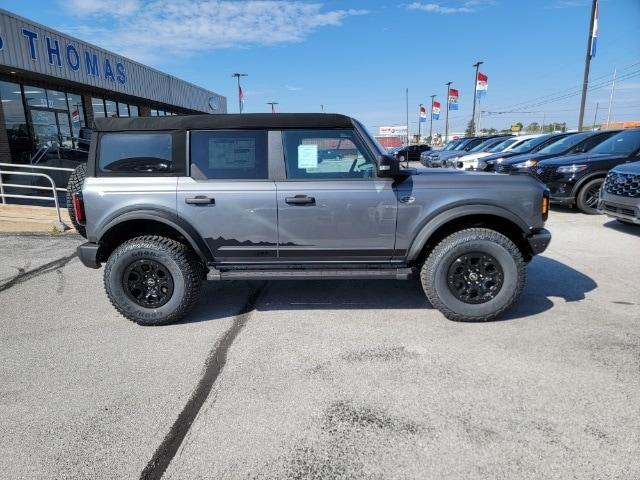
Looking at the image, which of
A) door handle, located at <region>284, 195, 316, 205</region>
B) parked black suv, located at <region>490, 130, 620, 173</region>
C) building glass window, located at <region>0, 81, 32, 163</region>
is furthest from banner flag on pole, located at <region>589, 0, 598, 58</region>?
building glass window, located at <region>0, 81, 32, 163</region>

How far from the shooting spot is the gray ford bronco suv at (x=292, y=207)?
363cm

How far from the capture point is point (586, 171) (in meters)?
8.23

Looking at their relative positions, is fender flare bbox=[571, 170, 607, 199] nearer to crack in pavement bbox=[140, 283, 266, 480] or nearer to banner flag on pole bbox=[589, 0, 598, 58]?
crack in pavement bbox=[140, 283, 266, 480]

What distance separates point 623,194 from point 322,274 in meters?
5.58

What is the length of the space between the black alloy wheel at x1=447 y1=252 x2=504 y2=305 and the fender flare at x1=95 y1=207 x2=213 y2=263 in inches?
91.2

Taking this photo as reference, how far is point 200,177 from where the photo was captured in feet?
12.1

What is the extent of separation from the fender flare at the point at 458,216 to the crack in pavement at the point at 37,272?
486 centimetres

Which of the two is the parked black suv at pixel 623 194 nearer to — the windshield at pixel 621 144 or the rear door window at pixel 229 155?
the windshield at pixel 621 144

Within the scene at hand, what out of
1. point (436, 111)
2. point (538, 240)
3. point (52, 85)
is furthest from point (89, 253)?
point (436, 111)

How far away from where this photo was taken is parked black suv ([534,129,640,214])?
8219mm

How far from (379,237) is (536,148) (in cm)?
1021

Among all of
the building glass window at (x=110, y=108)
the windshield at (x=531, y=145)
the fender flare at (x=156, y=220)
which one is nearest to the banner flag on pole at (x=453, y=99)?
the windshield at (x=531, y=145)

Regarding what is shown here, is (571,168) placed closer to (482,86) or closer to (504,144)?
(504,144)

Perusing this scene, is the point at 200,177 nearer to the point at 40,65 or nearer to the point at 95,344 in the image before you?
the point at 95,344
